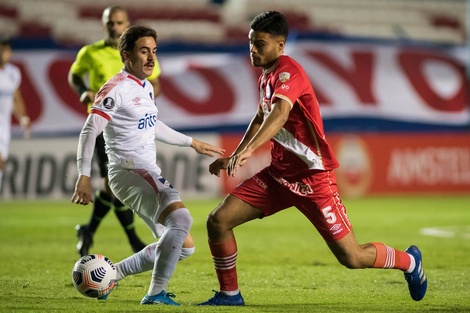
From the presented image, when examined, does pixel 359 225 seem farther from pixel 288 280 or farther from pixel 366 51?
pixel 366 51

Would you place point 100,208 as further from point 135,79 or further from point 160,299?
point 160,299

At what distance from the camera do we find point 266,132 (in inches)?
234

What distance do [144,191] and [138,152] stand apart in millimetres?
298

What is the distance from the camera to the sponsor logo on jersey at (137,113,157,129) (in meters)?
6.45

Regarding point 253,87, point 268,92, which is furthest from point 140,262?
point 253,87

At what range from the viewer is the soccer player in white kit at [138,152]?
621cm

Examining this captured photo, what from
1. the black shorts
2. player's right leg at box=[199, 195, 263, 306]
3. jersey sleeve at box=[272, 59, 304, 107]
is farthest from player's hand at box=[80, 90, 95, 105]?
jersey sleeve at box=[272, 59, 304, 107]

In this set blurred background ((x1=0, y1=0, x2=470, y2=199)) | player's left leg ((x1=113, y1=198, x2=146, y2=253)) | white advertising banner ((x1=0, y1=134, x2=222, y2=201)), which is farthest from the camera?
blurred background ((x1=0, y1=0, x2=470, y2=199))

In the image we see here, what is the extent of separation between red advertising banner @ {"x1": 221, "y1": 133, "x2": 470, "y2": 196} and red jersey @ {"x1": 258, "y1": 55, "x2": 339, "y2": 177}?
40.1 ft

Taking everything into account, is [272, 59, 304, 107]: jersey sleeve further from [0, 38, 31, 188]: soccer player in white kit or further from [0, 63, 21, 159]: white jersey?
[0, 63, 21, 159]: white jersey

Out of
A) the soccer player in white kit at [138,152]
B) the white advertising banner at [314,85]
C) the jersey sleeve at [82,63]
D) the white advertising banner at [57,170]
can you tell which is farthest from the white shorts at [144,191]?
the white advertising banner at [314,85]

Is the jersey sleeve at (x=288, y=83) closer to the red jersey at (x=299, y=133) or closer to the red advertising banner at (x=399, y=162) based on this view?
the red jersey at (x=299, y=133)

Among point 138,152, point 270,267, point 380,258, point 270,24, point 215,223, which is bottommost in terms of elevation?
point 270,267

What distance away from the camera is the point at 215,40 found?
2198cm
